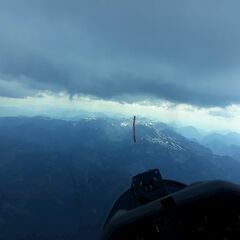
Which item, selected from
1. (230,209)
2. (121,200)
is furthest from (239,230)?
(121,200)

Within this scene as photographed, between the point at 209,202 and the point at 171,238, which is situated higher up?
the point at 209,202

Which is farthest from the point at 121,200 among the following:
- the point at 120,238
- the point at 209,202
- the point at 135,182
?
the point at 209,202

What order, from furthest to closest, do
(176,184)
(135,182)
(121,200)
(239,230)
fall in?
(176,184)
(121,200)
(135,182)
(239,230)

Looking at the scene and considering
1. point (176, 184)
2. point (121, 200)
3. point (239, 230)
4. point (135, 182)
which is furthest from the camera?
point (176, 184)

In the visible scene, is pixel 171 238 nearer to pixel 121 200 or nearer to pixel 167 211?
pixel 167 211

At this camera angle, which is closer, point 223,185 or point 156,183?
point 223,185

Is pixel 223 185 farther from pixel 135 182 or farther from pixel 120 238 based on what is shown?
pixel 135 182

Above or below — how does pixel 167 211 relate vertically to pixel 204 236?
above

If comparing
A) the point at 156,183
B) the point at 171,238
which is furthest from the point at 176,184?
the point at 171,238

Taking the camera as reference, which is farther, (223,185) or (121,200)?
(121,200)
